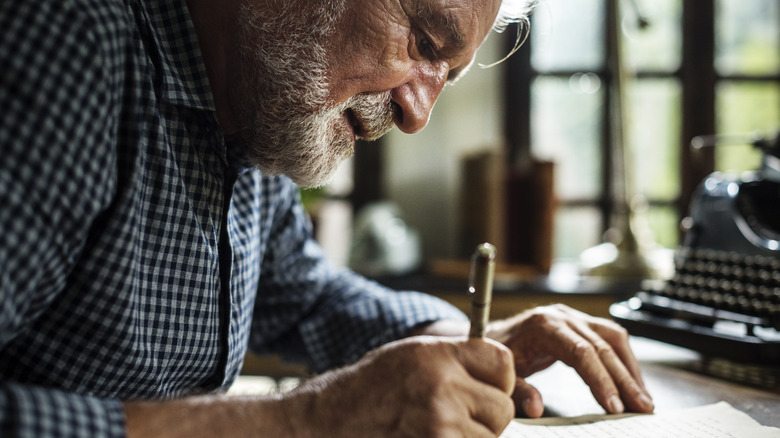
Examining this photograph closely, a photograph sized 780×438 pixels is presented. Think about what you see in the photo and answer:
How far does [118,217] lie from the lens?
801 millimetres

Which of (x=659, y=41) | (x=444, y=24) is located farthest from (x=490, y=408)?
(x=659, y=41)

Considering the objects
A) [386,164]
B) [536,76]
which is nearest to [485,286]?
[386,164]

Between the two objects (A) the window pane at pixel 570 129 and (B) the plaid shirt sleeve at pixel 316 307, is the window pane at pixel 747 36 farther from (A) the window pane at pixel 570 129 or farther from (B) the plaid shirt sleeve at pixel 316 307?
(B) the plaid shirt sleeve at pixel 316 307

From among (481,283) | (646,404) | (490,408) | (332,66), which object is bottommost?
(646,404)

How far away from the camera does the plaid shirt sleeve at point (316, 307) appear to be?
4.41 feet

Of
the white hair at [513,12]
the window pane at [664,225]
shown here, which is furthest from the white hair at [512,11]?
the window pane at [664,225]

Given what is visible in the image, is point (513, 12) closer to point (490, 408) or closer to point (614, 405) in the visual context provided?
point (614, 405)

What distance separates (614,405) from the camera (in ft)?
3.24

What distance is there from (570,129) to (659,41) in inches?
21.9

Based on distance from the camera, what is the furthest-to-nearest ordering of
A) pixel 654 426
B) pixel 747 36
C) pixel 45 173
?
pixel 747 36, pixel 654 426, pixel 45 173

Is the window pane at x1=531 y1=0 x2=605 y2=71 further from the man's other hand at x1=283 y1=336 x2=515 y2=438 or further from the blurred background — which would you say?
the man's other hand at x1=283 y1=336 x2=515 y2=438

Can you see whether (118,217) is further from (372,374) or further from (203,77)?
(372,374)

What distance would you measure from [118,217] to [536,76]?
235 centimetres

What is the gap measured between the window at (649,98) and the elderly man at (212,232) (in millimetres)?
1702
